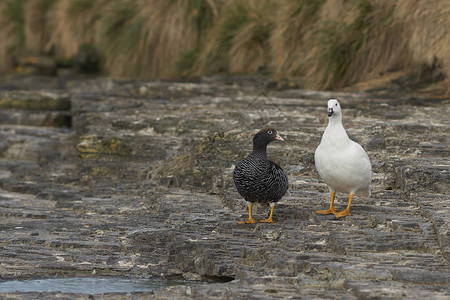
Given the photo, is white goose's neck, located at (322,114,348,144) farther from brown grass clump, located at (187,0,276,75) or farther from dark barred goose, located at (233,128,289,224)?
brown grass clump, located at (187,0,276,75)

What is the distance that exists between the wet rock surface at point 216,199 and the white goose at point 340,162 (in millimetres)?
230

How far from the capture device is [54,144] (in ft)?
36.5

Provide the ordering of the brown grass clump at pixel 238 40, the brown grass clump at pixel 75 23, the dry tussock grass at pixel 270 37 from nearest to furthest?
the dry tussock grass at pixel 270 37 → the brown grass clump at pixel 238 40 → the brown grass clump at pixel 75 23

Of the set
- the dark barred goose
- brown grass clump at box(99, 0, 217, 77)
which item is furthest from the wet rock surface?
brown grass clump at box(99, 0, 217, 77)

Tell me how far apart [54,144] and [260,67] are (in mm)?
3806

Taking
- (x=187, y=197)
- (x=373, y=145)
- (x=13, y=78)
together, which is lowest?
(x=13, y=78)

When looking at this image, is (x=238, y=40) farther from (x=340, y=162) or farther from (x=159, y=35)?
(x=340, y=162)

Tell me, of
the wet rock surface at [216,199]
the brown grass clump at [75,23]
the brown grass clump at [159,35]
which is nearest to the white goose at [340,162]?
the wet rock surface at [216,199]

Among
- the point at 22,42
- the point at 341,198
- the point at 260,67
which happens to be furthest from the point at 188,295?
the point at 22,42

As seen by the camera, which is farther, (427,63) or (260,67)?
(260,67)

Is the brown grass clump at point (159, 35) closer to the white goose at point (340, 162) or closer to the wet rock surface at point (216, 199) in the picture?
the wet rock surface at point (216, 199)

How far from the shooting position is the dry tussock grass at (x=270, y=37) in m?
10.5

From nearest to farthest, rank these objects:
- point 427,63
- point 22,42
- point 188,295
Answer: point 188,295, point 427,63, point 22,42

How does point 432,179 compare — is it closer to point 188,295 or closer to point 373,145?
point 373,145
